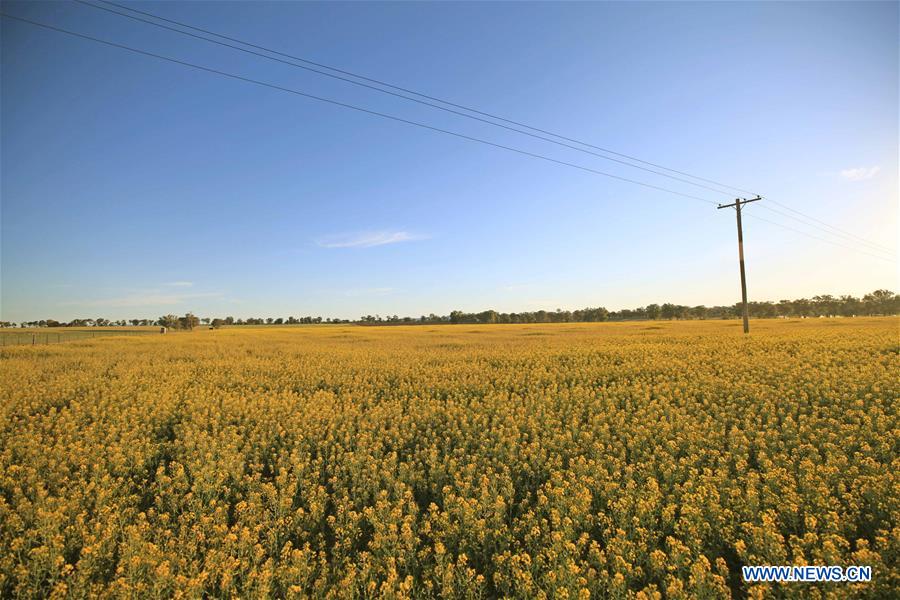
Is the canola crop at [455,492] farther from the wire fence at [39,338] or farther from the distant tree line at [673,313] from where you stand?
the distant tree line at [673,313]

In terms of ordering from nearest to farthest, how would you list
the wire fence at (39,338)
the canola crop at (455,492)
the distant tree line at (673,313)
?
the canola crop at (455,492) → the wire fence at (39,338) → the distant tree line at (673,313)

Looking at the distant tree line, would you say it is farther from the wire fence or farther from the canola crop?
the canola crop

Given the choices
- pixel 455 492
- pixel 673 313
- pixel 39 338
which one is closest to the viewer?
pixel 455 492

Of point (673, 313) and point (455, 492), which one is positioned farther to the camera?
point (673, 313)

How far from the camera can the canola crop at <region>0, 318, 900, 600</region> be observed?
3785 mm

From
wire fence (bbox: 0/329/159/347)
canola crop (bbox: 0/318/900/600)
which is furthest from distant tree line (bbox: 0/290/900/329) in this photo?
canola crop (bbox: 0/318/900/600)

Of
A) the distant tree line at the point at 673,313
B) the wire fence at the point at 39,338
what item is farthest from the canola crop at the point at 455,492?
the distant tree line at the point at 673,313

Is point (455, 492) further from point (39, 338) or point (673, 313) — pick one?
point (673, 313)

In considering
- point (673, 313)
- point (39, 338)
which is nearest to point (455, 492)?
point (39, 338)

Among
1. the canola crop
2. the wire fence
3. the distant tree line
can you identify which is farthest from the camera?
the distant tree line

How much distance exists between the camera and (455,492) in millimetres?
5969

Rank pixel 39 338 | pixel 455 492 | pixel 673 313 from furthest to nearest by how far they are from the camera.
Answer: pixel 673 313 → pixel 39 338 → pixel 455 492

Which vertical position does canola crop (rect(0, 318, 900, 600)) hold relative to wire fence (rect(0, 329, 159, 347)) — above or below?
below

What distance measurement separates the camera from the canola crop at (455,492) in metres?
3.79
